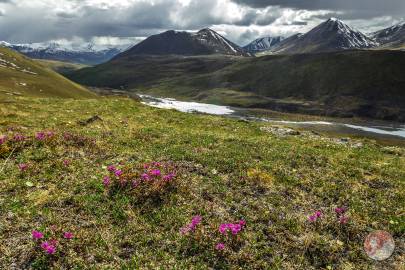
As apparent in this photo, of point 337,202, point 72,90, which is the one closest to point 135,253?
point 337,202

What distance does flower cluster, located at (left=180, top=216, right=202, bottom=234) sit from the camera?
13180 mm

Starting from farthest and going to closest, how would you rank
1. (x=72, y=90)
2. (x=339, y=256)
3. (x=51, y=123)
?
(x=72, y=90) < (x=51, y=123) < (x=339, y=256)

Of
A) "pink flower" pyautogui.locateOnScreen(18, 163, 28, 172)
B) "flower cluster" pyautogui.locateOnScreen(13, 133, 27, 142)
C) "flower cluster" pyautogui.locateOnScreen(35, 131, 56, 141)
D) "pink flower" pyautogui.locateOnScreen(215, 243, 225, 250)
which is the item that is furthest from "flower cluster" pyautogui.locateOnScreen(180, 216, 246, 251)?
"flower cluster" pyautogui.locateOnScreen(13, 133, 27, 142)

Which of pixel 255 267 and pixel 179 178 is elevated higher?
pixel 179 178

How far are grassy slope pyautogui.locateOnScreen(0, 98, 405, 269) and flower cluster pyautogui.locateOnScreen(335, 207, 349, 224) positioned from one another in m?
0.23

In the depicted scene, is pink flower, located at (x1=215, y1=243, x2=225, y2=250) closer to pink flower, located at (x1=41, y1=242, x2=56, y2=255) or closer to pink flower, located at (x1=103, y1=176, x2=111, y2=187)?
pink flower, located at (x1=41, y1=242, x2=56, y2=255)

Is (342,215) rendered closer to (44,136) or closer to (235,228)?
(235,228)

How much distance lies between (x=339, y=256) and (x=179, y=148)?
11.7 meters

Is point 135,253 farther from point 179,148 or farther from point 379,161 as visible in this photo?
point 379,161

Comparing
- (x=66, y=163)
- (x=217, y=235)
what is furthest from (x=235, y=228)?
(x=66, y=163)

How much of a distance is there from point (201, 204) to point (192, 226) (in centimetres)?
209

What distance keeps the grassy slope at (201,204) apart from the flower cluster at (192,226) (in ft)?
0.96

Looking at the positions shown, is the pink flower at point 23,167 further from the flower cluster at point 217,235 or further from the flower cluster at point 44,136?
the flower cluster at point 217,235

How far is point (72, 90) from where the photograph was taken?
168 m
